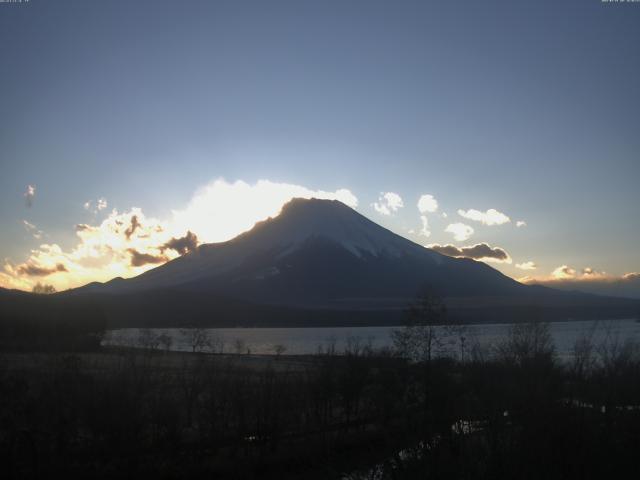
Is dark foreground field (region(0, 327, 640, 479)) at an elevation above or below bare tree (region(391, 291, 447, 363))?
below

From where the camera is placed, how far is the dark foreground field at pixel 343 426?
827 cm

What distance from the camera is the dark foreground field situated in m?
8.27

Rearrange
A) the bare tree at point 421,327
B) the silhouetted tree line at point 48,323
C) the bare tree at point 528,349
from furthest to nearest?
the silhouetted tree line at point 48,323, the bare tree at point 421,327, the bare tree at point 528,349

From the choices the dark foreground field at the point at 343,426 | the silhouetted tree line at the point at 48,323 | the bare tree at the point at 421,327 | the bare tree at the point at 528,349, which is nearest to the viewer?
the dark foreground field at the point at 343,426

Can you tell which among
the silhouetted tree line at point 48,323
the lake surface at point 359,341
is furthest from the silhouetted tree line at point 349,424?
the silhouetted tree line at point 48,323

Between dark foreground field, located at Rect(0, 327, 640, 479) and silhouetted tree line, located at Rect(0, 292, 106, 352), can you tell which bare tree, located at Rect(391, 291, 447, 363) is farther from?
silhouetted tree line, located at Rect(0, 292, 106, 352)

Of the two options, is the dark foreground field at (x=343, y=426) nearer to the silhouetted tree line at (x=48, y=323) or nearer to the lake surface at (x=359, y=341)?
the lake surface at (x=359, y=341)

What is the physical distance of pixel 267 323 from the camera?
148500 millimetres

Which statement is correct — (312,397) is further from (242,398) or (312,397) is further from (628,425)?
(628,425)

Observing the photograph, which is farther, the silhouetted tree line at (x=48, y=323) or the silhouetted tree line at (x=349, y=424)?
the silhouetted tree line at (x=48, y=323)

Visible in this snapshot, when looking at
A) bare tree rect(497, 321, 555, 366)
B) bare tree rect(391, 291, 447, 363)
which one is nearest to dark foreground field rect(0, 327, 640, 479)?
bare tree rect(497, 321, 555, 366)

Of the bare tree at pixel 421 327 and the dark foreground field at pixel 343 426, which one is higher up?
the bare tree at pixel 421 327

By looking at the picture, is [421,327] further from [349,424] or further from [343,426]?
[343,426]

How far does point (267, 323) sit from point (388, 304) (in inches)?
1748
